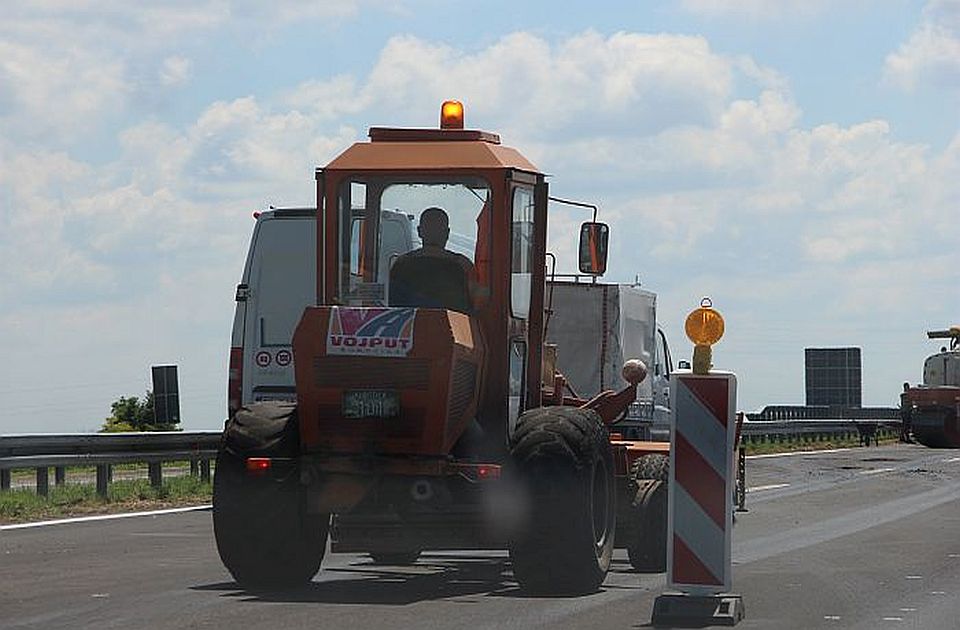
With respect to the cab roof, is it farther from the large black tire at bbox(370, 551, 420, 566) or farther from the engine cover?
the large black tire at bbox(370, 551, 420, 566)

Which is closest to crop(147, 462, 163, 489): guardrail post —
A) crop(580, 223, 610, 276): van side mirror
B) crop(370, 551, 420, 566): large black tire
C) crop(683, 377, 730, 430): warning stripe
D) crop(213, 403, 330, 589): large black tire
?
crop(370, 551, 420, 566): large black tire

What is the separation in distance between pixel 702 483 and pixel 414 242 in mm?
3129

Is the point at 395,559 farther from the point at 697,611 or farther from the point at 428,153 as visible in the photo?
the point at 697,611

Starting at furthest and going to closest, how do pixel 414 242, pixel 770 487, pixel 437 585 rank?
pixel 770 487
pixel 414 242
pixel 437 585

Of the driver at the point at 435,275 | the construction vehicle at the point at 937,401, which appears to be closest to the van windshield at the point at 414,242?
the driver at the point at 435,275

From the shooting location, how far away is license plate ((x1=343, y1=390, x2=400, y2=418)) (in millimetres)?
11516

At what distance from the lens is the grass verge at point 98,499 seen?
62.5 feet

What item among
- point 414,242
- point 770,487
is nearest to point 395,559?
point 414,242

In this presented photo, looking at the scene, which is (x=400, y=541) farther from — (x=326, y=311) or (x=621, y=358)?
(x=621, y=358)

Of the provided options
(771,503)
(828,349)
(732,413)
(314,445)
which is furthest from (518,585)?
(828,349)

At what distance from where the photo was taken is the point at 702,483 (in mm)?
10359

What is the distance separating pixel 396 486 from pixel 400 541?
35 centimetres

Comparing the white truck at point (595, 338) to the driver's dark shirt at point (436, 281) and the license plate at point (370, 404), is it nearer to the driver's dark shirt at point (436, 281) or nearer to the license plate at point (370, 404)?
the driver's dark shirt at point (436, 281)

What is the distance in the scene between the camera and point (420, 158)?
41.5 ft
